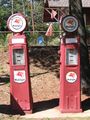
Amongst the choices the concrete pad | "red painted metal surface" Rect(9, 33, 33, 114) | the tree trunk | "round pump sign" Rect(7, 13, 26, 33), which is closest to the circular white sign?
the concrete pad

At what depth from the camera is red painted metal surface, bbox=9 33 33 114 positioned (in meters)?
9.59

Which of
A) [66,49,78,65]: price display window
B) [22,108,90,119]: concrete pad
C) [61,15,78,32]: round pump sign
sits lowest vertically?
[22,108,90,119]: concrete pad

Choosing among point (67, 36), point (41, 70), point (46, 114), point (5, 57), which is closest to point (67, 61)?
point (67, 36)

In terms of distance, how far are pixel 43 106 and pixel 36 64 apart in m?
3.33

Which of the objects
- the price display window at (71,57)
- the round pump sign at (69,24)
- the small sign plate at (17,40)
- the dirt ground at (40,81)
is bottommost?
the dirt ground at (40,81)

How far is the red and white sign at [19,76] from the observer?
970 cm

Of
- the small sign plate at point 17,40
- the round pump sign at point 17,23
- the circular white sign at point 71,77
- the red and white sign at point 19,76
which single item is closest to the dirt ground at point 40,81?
the red and white sign at point 19,76

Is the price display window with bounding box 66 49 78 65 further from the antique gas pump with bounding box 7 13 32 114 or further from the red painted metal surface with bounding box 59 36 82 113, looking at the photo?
the antique gas pump with bounding box 7 13 32 114

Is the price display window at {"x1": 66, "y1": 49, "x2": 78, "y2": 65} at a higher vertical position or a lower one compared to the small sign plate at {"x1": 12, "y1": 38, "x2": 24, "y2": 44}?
lower

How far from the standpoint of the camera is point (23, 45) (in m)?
9.58

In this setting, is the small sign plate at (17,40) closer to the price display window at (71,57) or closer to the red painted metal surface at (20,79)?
the red painted metal surface at (20,79)

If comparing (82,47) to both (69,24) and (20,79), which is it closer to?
(69,24)

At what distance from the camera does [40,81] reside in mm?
12398

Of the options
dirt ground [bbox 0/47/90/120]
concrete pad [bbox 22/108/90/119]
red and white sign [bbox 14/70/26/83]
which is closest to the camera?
concrete pad [bbox 22/108/90/119]
